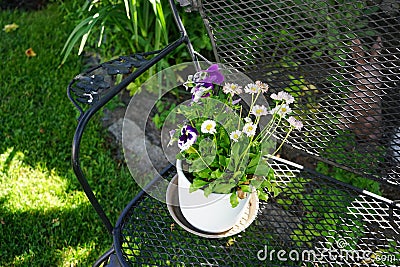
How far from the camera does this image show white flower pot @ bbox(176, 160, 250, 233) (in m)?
1.30

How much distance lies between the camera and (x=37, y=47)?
9.02 feet

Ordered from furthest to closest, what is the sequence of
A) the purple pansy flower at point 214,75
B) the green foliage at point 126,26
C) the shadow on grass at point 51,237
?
the green foliage at point 126,26 → the shadow on grass at point 51,237 → the purple pansy flower at point 214,75

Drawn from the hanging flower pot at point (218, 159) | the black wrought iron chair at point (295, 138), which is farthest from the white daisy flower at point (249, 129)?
the black wrought iron chair at point (295, 138)

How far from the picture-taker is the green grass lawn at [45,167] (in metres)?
1.90

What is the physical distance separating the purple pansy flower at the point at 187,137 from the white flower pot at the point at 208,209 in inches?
3.6

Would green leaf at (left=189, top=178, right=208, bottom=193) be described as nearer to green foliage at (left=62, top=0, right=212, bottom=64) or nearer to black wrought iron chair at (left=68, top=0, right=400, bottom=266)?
black wrought iron chair at (left=68, top=0, right=400, bottom=266)

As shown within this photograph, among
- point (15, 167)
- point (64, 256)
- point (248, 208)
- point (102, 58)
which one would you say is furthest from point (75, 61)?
point (248, 208)

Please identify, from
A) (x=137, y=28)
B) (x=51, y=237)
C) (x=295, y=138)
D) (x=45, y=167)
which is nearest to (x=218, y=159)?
(x=295, y=138)

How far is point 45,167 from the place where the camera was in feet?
7.13

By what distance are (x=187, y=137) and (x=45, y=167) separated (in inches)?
43.1

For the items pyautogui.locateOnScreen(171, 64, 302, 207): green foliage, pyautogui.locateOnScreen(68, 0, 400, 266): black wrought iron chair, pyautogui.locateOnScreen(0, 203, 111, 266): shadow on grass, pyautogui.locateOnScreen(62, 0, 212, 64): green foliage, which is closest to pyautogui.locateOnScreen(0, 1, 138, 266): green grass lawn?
pyautogui.locateOnScreen(0, 203, 111, 266): shadow on grass

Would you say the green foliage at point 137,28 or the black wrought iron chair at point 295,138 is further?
the green foliage at point 137,28

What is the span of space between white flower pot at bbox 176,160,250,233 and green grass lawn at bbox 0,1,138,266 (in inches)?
25.5

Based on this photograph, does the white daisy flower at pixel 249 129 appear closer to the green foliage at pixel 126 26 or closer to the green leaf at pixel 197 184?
the green leaf at pixel 197 184
